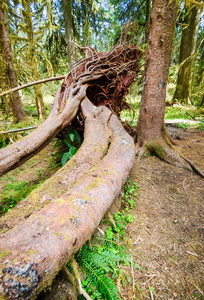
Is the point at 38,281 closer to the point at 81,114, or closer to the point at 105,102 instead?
the point at 81,114

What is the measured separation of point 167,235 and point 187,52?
11.3 meters

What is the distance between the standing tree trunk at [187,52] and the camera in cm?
852

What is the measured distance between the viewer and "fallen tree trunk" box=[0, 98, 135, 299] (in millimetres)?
719

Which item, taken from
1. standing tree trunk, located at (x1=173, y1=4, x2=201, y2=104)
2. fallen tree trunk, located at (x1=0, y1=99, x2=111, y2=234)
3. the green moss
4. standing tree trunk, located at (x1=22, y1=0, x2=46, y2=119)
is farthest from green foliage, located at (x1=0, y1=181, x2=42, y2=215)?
standing tree trunk, located at (x1=173, y1=4, x2=201, y2=104)

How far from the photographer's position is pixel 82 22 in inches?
377

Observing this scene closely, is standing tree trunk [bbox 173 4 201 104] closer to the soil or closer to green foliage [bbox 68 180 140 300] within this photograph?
the soil

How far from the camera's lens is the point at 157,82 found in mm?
3137

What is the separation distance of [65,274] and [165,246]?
1.17m

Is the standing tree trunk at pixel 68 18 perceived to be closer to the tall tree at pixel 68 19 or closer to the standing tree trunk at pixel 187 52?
the tall tree at pixel 68 19

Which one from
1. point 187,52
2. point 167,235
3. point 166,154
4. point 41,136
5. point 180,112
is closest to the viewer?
point 167,235

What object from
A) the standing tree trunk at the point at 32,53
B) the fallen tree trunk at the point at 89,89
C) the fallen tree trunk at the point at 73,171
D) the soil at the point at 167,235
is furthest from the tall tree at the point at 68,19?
the soil at the point at 167,235

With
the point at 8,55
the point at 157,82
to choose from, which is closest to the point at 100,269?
the point at 157,82

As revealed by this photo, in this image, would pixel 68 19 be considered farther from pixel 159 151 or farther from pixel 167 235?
pixel 167 235

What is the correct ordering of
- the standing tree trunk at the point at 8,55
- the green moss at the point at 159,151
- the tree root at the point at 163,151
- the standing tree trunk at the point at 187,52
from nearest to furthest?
the tree root at the point at 163,151 → the green moss at the point at 159,151 → the standing tree trunk at the point at 8,55 → the standing tree trunk at the point at 187,52
